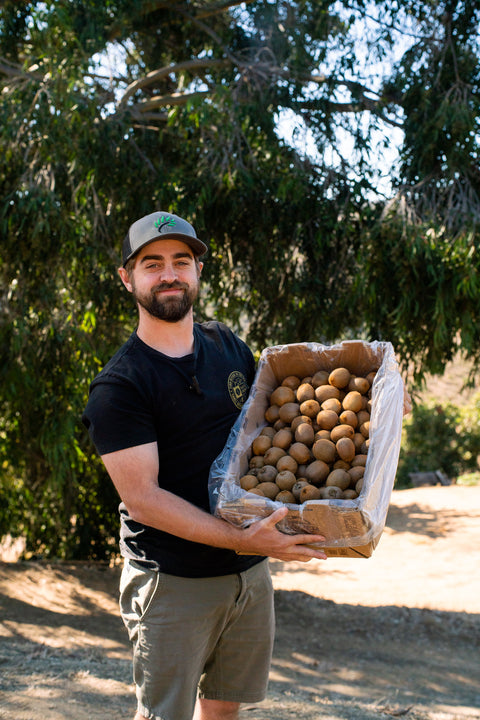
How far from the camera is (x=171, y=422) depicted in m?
2.12

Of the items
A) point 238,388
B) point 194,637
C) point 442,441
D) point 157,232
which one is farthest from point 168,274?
point 442,441

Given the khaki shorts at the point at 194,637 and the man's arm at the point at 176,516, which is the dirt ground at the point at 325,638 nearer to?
the khaki shorts at the point at 194,637

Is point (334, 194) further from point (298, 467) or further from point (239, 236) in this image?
point (298, 467)

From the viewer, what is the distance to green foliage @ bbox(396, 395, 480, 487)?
12.0 meters

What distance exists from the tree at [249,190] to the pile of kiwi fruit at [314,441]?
2.34 m

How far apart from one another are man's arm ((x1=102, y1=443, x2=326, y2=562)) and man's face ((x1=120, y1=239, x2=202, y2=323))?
44 centimetres

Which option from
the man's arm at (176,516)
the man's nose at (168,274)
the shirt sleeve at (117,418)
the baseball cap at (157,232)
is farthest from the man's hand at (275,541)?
the baseball cap at (157,232)

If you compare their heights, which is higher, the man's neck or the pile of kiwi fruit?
the man's neck

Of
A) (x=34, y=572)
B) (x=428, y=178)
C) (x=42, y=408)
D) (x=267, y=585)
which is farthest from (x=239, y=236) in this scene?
(x=34, y=572)

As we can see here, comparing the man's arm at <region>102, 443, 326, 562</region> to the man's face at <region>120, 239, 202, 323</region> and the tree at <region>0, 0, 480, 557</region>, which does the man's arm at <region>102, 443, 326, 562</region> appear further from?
the tree at <region>0, 0, 480, 557</region>

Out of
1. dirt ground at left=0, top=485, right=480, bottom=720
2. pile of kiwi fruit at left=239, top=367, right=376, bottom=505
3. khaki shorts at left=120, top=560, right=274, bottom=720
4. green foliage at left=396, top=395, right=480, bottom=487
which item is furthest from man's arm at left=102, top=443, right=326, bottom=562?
green foliage at left=396, top=395, right=480, bottom=487

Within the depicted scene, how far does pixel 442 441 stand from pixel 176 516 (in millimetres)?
10974

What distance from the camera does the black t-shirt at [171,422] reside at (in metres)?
2.01

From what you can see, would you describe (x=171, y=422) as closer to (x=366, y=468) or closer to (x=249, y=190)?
(x=366, y=468)
